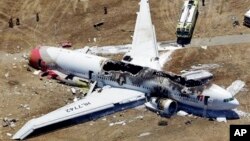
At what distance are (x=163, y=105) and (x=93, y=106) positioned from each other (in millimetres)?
6138

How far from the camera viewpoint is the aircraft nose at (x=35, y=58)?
65.6m

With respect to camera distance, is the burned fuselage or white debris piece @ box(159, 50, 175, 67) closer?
the burned fuselage

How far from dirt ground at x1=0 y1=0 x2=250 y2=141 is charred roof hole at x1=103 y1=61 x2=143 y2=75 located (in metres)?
3.79

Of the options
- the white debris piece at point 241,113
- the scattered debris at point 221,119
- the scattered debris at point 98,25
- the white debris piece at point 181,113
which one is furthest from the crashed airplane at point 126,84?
the scattered debris at point 98,25

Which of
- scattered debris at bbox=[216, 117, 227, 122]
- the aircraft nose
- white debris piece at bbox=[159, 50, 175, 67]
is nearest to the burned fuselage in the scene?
scattered debris at bbox=[216, 117, 227, 122]

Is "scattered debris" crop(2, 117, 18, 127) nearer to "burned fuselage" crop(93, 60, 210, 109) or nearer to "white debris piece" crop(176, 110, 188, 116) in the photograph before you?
"burned fuselage" crop(93, 60, 210, 109)

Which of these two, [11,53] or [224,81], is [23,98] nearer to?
[11,53]

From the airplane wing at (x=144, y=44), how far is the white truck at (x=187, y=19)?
298cm

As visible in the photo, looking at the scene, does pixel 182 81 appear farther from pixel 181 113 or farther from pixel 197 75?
pixel 181 113

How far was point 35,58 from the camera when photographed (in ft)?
216

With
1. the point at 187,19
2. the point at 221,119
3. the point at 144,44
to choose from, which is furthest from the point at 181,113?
the point at 187,19

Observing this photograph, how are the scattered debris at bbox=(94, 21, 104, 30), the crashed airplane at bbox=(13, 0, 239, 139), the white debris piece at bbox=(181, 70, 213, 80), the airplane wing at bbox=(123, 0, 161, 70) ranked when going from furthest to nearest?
the scattered debris at bbox=(94, 21, 104, 30), the airplane wing at bbox=(123, 0, 161, 70), the white debris piece at bbox=(181, 70, 213, 80), the crashed airplane at bbox=(13, 0, 239, 139)

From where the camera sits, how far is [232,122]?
56.0 meters

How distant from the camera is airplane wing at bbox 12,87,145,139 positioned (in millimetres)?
55500
